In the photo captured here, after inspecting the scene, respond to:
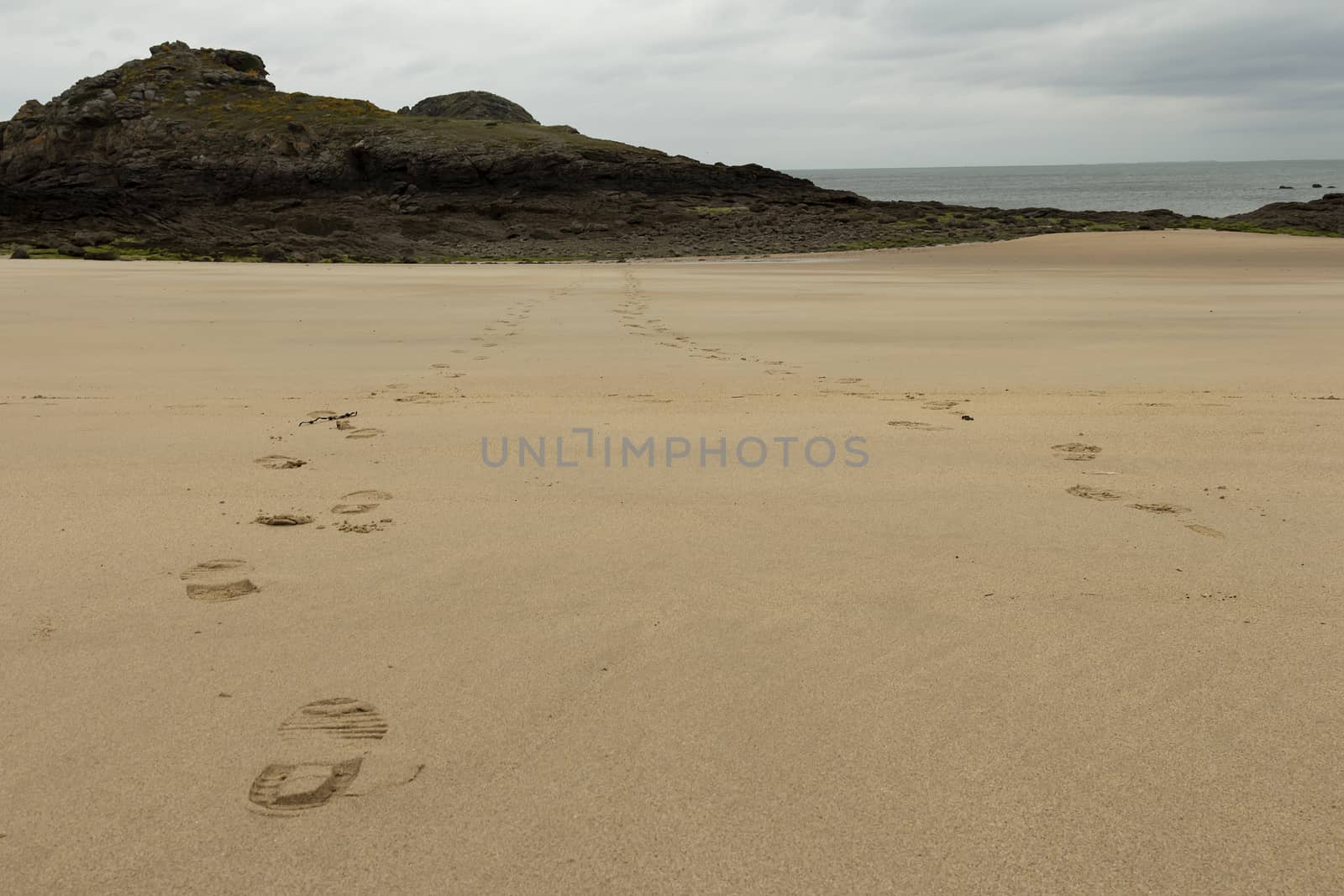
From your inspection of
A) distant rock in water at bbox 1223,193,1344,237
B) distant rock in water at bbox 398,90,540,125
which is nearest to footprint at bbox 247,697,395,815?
distant rock in water at bbox 1223,193,1344,237

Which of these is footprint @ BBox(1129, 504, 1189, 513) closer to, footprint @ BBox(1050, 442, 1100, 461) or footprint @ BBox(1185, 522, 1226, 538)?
footprint @ BBox(1185, 522, 1226, 538)

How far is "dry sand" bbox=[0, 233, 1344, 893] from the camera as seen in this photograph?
1.68 meters

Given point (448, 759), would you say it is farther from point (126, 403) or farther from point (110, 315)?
point (110, 315)

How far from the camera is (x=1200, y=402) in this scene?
543cm

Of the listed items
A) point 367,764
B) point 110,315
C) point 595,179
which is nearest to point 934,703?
point 367,764

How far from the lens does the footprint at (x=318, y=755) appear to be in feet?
5.89

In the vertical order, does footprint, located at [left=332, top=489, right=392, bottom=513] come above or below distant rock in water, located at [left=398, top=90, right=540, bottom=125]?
below

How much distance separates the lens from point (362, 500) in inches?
139

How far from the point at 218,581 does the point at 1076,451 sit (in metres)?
3.30

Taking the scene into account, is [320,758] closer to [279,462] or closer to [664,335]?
[279,462]

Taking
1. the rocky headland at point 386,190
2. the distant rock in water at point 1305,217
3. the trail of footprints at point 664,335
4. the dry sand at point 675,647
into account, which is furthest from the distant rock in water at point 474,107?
the dry sand at point 675,647

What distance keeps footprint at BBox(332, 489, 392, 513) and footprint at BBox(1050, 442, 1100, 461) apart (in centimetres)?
268

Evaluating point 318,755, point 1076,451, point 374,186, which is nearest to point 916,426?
point 1076,451

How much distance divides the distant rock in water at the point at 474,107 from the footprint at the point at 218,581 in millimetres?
68251
